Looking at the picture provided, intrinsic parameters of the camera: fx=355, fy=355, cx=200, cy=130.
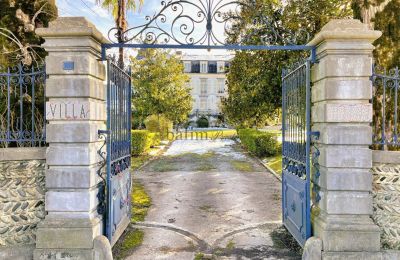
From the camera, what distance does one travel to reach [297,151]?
6176 mm

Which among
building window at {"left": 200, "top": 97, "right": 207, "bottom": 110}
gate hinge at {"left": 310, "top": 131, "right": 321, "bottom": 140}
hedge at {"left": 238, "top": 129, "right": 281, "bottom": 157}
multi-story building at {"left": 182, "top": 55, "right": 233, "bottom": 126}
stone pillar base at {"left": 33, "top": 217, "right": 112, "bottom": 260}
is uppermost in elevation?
multi-story building at {"left": 182, "top": 55, "right": 233, "bottom": 126}

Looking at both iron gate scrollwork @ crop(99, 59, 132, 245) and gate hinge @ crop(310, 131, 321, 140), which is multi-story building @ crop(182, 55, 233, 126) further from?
gate hinge @ crop(310, 131, 321, 140)

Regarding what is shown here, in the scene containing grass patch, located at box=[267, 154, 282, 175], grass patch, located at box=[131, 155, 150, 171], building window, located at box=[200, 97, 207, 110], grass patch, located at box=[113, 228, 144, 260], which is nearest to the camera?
grass patch, located at box=[113, 228, 144, 260]

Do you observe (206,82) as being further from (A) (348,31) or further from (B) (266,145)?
(A) (348,31)

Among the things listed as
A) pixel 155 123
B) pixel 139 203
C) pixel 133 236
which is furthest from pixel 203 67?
pixel 133 236

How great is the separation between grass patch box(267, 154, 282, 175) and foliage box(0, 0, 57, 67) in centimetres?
1144

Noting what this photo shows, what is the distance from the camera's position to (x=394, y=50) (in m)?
7.18

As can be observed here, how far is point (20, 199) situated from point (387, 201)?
5.65 metres

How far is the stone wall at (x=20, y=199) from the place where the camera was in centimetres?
537

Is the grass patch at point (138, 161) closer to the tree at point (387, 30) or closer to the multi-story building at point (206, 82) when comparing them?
the tree at point (387, 30)

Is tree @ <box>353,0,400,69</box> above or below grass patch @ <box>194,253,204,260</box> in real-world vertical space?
above

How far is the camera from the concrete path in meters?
6.14

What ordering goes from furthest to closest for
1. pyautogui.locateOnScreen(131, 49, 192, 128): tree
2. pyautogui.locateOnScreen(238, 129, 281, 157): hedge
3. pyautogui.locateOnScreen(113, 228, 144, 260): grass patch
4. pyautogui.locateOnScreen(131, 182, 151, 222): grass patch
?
pyautogui.locateOnScreen(131, 49, 192, 128): tree → pyautogui.locateOnScreen(238, 129, 281, 157): hedge → pyautogui.locateOnScreen(131, 182, 151, 222): grass patch → pyautogui.locateOnScreen(113, 228, 144, 260): grass patch

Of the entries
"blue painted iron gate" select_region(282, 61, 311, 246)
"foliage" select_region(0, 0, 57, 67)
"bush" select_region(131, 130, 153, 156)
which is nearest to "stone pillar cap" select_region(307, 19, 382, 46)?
"blue painted iron gate" select_region(282, 61, 311, 246)
